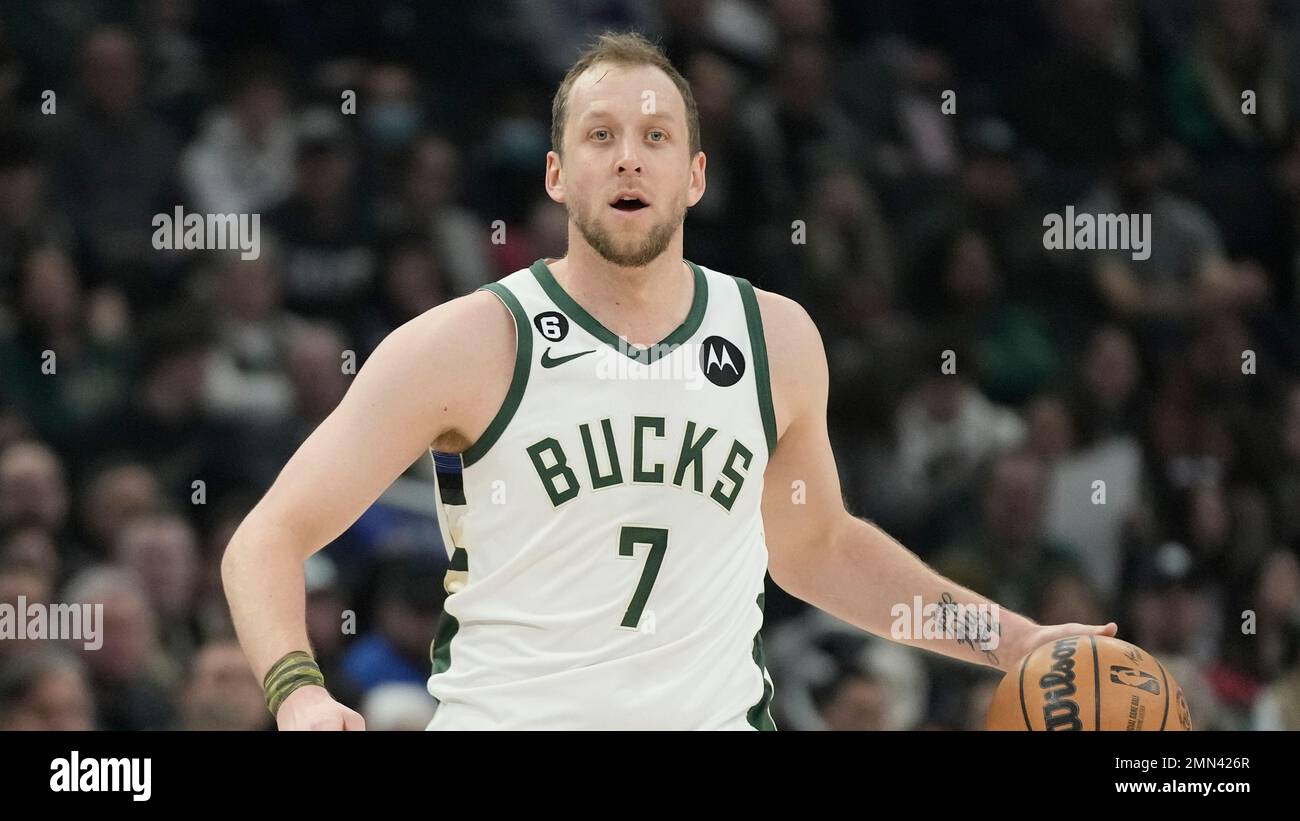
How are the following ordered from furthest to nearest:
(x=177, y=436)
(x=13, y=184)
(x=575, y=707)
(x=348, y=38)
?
(x=348, y=38) < (x=13, y=184) < (x=177, y=436) < (x=575, y=707)

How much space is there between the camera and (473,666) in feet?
12.8

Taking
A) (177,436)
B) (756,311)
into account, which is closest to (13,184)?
(177,436)

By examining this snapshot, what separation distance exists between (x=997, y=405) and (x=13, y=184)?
14.1 feet

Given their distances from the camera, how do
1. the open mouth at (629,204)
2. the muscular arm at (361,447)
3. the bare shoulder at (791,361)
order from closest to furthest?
the muscular arm at (361,447) → the open mouth at (629,204) → the bare shoulder at (791,361)

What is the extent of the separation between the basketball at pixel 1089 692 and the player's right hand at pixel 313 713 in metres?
1.45

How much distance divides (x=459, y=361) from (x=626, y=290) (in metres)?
0.46

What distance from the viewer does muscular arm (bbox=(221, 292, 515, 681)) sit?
365 centimetres

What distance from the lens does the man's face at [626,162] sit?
4.00 metres

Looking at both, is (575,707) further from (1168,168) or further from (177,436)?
(1168,168)

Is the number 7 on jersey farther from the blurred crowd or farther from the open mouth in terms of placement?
the blurred crowd

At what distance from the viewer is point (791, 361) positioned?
4215 millimetres

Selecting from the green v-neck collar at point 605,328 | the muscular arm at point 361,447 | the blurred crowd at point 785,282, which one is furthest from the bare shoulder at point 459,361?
the blurred crowd at point 785,282

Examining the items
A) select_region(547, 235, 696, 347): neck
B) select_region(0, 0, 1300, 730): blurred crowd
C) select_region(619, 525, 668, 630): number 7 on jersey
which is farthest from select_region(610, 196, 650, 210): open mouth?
select_region(0, 0, 1300, 730): blurred crowd

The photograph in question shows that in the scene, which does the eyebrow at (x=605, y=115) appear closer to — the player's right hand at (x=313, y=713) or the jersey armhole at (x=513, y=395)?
the jersey armhole at (x=513, y=395)
